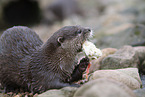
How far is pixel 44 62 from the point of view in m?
2.89

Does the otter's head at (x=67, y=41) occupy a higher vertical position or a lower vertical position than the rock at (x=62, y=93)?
higher

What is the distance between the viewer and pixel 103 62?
136 inches

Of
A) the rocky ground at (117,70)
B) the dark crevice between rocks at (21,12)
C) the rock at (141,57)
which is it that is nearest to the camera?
the rocky ground at (117,70)

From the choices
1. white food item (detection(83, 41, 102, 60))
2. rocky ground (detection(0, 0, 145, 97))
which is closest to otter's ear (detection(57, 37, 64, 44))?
white food item (detection(83, 41, 102, 60))

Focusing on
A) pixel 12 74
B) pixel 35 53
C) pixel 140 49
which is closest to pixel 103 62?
pixel 140 49

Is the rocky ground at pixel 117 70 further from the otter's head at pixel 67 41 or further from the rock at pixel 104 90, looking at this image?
the otter's head at pixel 67 41

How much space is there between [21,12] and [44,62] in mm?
9602

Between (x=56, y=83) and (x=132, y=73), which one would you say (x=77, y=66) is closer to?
(x=56, y=83)

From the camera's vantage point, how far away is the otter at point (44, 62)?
2.85 meters

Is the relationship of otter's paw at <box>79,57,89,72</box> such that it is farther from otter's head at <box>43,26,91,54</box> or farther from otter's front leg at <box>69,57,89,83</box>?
otter's head at <box>43,26,91,54</box>

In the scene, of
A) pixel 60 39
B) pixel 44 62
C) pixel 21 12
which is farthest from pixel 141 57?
pixel 21 12

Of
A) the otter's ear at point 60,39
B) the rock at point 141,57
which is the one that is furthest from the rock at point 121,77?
the rock at point 141,57

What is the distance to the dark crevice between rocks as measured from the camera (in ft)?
38.3

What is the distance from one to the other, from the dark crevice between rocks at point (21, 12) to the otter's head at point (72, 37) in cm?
939
